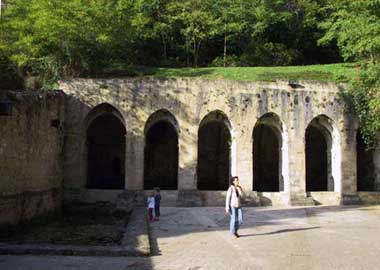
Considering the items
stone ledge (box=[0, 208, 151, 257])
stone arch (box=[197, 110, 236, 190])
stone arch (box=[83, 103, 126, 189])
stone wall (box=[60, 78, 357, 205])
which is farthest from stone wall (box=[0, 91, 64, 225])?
stone arch (box=[197, 110, 236, 190])

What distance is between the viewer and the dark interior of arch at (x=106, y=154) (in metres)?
26.2

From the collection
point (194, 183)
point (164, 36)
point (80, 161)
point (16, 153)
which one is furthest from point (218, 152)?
point (16, 153)

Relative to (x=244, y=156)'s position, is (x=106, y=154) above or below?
above

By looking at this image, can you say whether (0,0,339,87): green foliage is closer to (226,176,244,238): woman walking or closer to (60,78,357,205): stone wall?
(60,78,357,205): stone wall

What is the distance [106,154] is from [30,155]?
431 inches

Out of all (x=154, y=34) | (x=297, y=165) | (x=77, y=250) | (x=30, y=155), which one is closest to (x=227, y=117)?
(x=297, y=165)

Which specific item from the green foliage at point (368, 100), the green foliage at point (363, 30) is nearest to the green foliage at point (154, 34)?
the green foliage at point (363, 30)

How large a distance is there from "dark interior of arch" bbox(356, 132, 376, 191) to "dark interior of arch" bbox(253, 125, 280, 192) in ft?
13.7

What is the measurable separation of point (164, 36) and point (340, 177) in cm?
1789

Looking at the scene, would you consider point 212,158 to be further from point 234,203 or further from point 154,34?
point 234,203

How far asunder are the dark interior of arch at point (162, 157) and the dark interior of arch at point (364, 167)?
926cm

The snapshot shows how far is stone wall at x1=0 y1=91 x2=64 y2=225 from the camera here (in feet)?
44.5

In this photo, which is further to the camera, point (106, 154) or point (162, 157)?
point (162, 157)

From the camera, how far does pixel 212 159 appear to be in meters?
27.1
